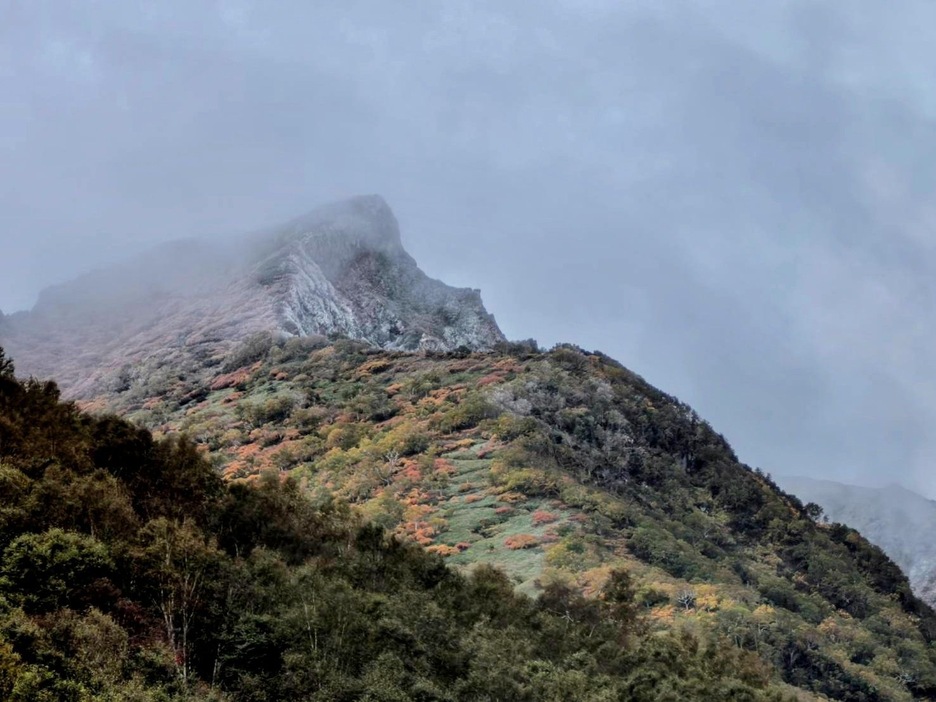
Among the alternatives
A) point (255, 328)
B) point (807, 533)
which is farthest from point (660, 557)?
point (255, 328)

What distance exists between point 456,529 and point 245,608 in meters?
28.5

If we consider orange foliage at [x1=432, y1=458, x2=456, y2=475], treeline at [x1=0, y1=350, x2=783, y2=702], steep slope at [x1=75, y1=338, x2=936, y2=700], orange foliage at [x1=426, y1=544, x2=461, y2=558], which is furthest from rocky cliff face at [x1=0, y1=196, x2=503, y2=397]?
treeline at [x1=0, y1=350, x2=783, y2=702]

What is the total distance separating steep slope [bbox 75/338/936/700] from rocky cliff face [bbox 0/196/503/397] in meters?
21.2

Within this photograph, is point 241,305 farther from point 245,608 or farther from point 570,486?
point 245,608

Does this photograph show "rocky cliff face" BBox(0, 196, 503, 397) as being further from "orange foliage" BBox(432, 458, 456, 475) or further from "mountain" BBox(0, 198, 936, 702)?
"orange foliage" BBox(432, 458, 456, 475)

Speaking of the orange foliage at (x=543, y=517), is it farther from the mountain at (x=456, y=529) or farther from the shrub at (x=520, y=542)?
the shrub at (x=520, y=542)

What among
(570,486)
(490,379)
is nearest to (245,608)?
(570,486)

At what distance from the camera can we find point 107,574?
35.0 meters

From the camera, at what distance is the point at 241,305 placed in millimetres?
144500

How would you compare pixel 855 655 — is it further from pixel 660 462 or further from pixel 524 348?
pixel 524 348

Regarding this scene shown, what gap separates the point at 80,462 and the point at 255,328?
89.0 meters

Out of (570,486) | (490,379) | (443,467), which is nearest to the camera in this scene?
(570,486)

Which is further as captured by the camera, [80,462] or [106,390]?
[106,390]

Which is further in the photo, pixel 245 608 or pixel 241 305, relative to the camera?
pixel 241 305
